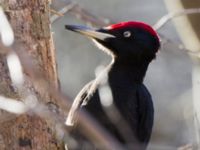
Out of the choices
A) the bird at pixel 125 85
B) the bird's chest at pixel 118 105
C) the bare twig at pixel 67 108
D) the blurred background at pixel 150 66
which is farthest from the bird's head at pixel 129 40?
the blurred background at pixel 150 66

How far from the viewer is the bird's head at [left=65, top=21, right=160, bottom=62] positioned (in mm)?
3148

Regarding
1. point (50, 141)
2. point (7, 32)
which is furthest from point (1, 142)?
point (7, 32)

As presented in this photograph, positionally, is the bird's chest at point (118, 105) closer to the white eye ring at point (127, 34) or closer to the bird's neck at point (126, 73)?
the bird's neck at point (126, 73)

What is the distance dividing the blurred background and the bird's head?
2889mm

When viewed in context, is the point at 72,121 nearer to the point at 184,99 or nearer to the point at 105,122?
the point at 105,122

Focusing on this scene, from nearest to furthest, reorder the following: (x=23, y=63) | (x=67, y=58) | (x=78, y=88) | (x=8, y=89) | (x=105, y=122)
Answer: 1. (x=23, y=63)
2. (x=8, y=89)
3. (x=105, y=122)
4. (x=78, y=88)
5. (x=67, y=58)

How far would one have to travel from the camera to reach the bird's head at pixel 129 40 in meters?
3.15

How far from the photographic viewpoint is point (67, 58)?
690 centimetres

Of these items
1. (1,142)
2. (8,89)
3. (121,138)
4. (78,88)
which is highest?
(8,89)

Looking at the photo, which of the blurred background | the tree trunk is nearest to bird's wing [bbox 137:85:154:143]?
the tree trunk

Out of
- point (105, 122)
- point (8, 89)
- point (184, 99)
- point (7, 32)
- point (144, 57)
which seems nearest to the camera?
point (7, 32)

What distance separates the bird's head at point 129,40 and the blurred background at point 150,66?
9.48 feet

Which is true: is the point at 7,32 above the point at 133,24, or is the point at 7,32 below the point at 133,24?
above

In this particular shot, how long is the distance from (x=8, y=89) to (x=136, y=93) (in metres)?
0.76
